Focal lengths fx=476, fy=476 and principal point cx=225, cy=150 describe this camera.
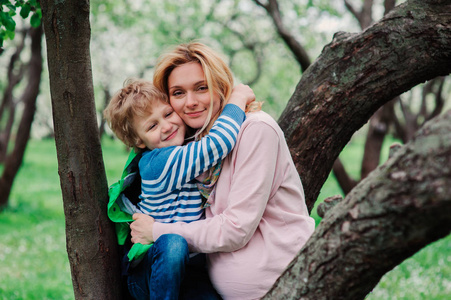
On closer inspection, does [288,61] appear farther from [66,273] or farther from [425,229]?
[425,229]

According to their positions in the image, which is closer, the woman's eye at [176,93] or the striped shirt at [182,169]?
the striped shirt at [182,169]

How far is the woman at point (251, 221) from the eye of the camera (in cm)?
226

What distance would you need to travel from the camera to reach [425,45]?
8.93 feet

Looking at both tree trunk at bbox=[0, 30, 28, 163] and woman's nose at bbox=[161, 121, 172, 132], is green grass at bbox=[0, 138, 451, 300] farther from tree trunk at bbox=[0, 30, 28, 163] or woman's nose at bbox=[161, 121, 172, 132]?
woman's nose at bbox=[161, 121, 172, 132]

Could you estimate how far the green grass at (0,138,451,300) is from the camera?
608 cm

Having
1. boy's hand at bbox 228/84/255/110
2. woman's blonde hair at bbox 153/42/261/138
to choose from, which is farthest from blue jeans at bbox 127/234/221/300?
boy's hand at bbox 228/84/255/110

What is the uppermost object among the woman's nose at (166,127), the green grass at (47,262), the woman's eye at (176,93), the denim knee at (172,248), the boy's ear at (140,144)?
the woman's eye at (176,93)

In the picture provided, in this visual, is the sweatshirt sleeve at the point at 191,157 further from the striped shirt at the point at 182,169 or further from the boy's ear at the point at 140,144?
the boy's ear at the point at 140,144

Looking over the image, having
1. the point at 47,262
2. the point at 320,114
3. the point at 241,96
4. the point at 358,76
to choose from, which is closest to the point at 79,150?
the point at 241,96

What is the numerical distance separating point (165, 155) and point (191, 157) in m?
0.17

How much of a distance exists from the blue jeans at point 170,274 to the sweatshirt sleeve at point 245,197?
0.39 feet

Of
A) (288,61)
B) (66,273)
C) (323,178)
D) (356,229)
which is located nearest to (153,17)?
(288,61)

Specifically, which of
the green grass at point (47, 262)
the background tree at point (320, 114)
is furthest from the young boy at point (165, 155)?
the green grass at point (47, 262)

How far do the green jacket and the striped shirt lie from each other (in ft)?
0.32
